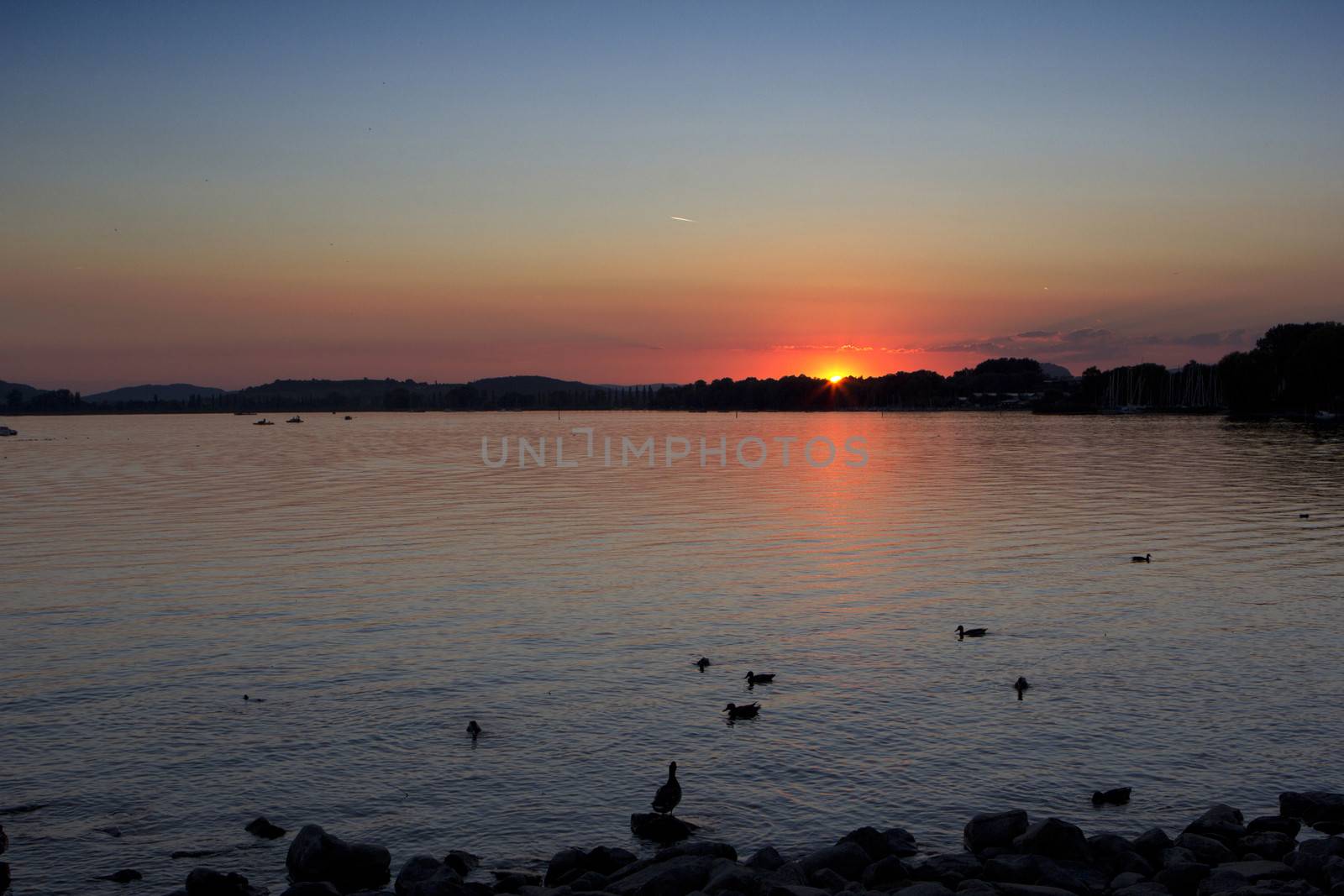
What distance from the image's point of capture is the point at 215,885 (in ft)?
45.4

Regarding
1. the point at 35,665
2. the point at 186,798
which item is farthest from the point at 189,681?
the point at 186,798

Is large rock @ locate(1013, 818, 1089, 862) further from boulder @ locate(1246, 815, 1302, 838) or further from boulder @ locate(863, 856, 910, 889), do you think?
boulder @ locate(1246, 815, 1302, 838)

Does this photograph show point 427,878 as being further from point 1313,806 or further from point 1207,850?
point 1313,806

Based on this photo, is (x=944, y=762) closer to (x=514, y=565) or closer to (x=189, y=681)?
(x=189, y=681)

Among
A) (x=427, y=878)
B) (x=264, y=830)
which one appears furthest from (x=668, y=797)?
(x=264, y=830)

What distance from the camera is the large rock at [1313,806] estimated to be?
52.6ft

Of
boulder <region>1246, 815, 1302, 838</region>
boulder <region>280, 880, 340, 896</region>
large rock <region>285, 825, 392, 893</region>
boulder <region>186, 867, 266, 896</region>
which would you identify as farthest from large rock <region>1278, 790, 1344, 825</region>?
boulder <region>186, 867, 266, 896</region>

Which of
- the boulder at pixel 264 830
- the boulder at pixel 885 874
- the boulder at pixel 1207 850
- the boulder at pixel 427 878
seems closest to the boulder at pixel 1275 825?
the boulder at pixel 1207 850

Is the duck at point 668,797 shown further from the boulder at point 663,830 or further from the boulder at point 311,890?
the boulder at point 311,890

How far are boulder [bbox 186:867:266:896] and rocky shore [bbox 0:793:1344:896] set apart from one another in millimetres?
17

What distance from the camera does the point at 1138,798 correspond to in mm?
17219

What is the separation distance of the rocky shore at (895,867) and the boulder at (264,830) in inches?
43.7

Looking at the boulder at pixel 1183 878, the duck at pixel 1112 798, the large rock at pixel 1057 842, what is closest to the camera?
the boulder at pixel 1183 878

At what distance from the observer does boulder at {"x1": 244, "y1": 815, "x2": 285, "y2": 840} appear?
16.0 m
